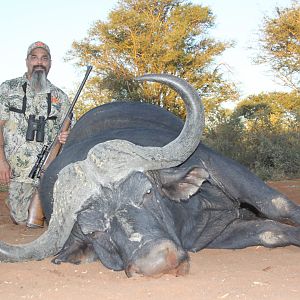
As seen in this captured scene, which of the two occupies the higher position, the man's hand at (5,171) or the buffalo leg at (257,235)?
the man's hand at (5,171)

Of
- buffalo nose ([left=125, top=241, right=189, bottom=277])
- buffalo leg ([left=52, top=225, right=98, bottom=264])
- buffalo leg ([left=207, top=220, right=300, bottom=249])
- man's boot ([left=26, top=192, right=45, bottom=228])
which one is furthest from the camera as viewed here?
man's boot ([left=26, top=192, right=45, bottom=228])

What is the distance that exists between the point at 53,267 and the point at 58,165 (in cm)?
78

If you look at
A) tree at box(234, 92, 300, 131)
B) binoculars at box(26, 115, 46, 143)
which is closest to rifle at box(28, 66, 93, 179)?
binoculars at box(26, 115, 46, 143)

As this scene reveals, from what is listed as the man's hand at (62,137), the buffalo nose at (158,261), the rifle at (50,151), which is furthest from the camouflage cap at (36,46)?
the buffalo nose at (158,261)

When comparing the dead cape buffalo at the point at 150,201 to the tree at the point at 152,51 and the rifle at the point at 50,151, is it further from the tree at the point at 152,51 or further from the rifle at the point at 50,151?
the tree at the point at 152,51

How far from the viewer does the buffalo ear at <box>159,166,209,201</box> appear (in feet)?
12.8

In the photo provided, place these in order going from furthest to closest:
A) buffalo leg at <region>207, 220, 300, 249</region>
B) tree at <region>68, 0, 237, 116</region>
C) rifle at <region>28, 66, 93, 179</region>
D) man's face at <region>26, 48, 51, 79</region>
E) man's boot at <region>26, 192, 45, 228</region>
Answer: tree at <region>68, 0, 237, 116</region>, man's face at <region>26, 48, 51, 79</region>, rifle at <region>28, 66, 93, 179</region>, man's boot at <region>26, 192, 45, 228</region>, buffalo leg at <region>207, 220, 300, 249</region>

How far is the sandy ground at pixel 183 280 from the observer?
298 cm

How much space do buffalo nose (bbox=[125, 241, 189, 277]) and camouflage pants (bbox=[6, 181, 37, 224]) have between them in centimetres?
387

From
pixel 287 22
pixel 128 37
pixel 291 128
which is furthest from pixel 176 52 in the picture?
pixel 291 128

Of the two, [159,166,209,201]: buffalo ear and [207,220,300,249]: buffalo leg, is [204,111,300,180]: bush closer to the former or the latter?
[207,220,300,249]: buffalo leg

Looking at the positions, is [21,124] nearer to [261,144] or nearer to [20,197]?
[20,197]

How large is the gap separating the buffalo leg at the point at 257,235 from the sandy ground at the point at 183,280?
0.30 ft

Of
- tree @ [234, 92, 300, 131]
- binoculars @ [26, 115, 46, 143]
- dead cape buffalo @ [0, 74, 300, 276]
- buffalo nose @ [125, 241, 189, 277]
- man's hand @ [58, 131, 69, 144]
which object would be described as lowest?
buffalo nose @ [125, 241, 189, 277]
